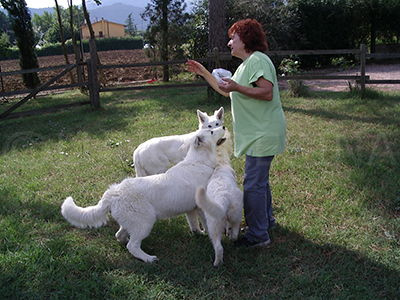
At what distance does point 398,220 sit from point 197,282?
256cm

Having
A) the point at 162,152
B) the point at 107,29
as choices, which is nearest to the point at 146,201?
the point at 162,152

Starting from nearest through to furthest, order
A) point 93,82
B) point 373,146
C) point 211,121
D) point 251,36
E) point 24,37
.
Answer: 1. point 251,36
2. point 211,121
3. point 373,146
4. point 93,82
5. point 24,37

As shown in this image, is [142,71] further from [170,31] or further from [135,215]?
[135,215]

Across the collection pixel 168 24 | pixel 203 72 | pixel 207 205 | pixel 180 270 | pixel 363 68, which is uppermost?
pixel 168 24

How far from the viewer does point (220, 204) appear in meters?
3.25

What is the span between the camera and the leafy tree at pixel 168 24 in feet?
56.2

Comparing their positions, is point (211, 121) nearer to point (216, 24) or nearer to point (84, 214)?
point (84, 214)

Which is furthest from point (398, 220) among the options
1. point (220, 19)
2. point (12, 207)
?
point (220, 19)

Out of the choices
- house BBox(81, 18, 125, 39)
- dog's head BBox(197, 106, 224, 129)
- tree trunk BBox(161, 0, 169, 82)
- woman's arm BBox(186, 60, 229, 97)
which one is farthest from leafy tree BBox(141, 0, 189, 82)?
house BBox(81, 18, 125, 39)

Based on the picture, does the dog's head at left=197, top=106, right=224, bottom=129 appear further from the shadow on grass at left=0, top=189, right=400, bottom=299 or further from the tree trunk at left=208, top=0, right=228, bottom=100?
the tree trunk at left=208, top=0, right=228, bottom=100

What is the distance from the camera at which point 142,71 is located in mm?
23031

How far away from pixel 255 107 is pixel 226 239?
5.28 ft

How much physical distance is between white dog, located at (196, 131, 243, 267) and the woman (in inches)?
8.1

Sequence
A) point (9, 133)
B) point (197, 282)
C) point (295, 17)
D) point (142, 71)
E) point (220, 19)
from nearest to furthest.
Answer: point (197, 282), point (9, 133), point (220, 19), point (295, 17), point (142, 71)
